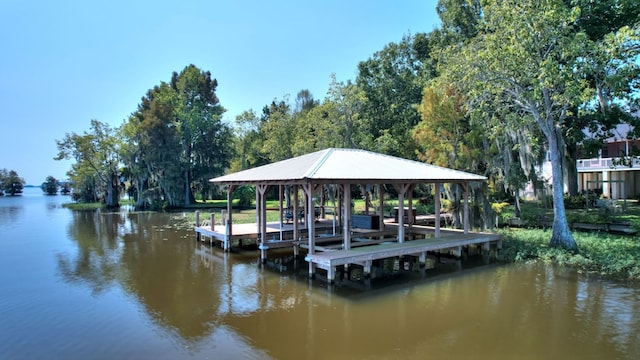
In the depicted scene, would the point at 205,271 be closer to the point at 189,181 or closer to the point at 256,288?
the point at 256,288

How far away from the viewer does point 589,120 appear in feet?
53.9

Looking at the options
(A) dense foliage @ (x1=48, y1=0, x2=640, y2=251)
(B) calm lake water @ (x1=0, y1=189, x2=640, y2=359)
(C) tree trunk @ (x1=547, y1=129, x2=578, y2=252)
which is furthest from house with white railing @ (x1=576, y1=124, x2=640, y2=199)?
(B) calm lake water @ (x1=0, y1=189, x2=640, y2=359)

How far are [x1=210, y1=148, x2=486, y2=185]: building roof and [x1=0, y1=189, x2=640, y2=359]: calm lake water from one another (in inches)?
102

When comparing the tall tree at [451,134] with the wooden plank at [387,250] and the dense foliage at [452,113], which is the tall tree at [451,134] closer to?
the dense foliage at [452,113]

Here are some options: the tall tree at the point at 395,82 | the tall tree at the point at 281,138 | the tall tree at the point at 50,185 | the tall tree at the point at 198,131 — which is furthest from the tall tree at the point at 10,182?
the tall tree at the point at 395,82

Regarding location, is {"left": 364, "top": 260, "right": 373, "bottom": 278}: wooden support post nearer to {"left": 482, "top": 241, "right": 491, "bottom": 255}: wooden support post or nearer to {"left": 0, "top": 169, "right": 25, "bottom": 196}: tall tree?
{"left": 482, "top": 241, "right": 491, "bottom": 255}: wooden support post

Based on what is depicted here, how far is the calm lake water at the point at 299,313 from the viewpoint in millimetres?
6000

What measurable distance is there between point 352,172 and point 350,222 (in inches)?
93.5

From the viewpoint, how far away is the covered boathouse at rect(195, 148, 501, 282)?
10.2 meters

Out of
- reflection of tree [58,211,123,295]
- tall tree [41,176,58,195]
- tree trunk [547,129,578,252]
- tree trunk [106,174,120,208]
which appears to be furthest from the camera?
tall tree [41,176,58,195]

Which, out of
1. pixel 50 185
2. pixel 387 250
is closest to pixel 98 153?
pixel 387 250

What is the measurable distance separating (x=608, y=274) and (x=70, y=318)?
12131 millimetres

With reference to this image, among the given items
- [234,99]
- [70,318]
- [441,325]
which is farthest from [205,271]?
[234,99]

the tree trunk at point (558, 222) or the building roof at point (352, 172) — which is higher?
the building roof at point (352, 172)
